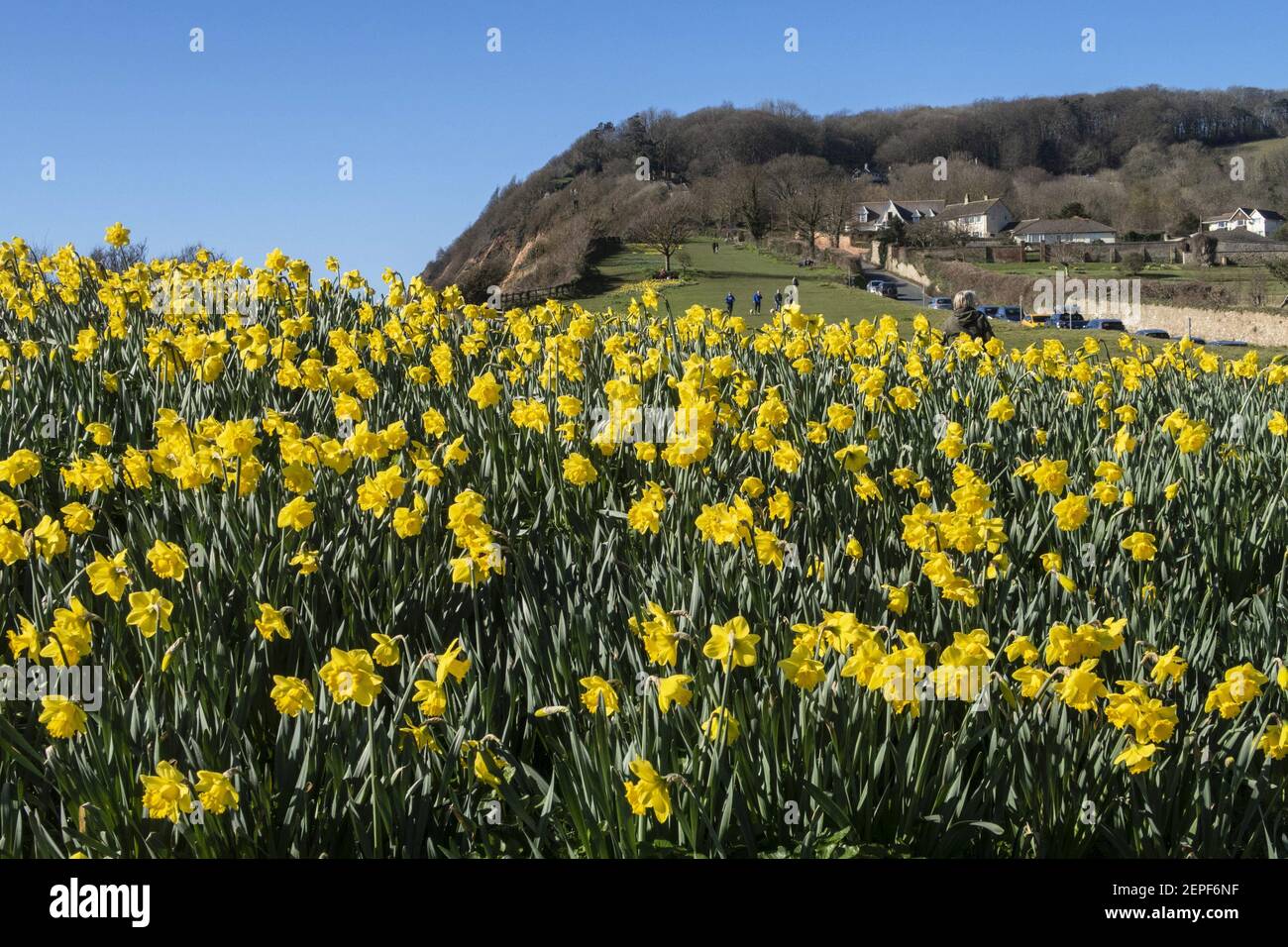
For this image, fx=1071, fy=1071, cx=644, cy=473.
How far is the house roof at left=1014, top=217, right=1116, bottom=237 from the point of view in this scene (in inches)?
4390

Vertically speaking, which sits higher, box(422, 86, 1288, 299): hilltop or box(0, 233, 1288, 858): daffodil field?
box(422, 86, 1288, 299): hilltop

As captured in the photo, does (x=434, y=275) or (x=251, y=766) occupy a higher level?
(x=434, y=275)

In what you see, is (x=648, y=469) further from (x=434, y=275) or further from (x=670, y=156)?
(x=670, y=156)

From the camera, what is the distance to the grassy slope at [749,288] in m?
23.0

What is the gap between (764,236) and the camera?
9394 cm

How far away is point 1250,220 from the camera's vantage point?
124 metres

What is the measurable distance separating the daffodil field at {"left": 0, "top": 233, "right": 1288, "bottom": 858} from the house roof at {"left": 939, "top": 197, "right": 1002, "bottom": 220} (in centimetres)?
12487

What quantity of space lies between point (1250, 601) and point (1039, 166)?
18302cm

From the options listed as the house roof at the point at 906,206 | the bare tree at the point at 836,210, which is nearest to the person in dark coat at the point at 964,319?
the bare tree at the point at 836,210

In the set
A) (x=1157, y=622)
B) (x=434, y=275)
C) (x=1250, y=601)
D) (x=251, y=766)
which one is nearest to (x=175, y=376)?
(x=251, y=766)

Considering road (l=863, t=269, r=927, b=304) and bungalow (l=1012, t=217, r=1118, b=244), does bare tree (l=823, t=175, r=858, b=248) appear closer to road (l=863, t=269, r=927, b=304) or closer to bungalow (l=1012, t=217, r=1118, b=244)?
road (l=863, t=269, r=927, b=304)

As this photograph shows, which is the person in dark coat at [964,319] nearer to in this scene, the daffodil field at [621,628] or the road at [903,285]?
the daffodil field at [621,628]

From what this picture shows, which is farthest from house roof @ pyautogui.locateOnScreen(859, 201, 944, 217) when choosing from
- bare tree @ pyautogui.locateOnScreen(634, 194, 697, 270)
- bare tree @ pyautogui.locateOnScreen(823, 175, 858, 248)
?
bare tree @ pyautogui.locateOnScreen(634, 194, 697, 270)
